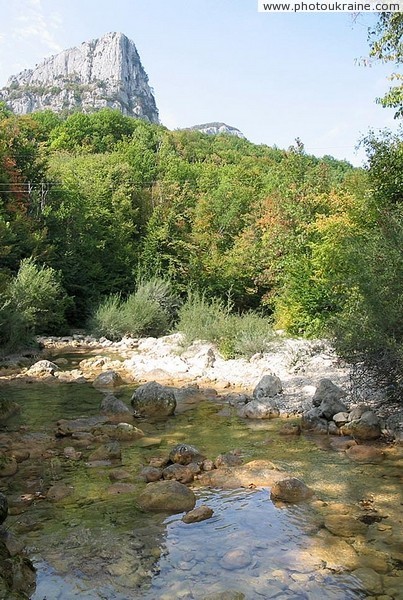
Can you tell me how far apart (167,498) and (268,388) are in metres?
5.21

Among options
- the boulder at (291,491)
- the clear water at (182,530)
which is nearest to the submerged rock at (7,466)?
the clear water at (182,530)

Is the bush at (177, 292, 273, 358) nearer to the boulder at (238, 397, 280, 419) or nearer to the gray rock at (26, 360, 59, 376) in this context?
the boulder at (238, 397, 280, 419)

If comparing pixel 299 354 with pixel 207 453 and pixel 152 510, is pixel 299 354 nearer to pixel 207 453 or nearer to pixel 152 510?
pixel 207 453

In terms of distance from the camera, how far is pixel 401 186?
12.0 m

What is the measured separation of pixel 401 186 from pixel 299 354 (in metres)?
4.43

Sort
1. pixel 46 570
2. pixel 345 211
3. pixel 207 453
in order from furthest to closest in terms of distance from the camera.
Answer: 1. pixel 345 211
2. pixel 207 453
3. pixel 46 570

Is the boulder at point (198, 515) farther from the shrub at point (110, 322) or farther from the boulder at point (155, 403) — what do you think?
the shrub at point (110, 322)

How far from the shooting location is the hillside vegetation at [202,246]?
8547mm

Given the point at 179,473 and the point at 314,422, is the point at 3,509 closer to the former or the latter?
the point at 179,473

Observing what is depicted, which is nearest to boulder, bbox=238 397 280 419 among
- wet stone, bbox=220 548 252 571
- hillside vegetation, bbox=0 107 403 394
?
hillside vegetation, bbox=0 107 403 394

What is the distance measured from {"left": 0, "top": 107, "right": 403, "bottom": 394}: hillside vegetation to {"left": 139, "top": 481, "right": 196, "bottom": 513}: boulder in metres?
3.28

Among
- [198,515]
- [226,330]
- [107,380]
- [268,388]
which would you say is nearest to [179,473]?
[198,515]

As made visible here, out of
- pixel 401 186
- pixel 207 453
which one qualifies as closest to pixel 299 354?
pixel 401 186

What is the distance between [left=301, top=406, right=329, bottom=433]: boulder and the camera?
319 inches
